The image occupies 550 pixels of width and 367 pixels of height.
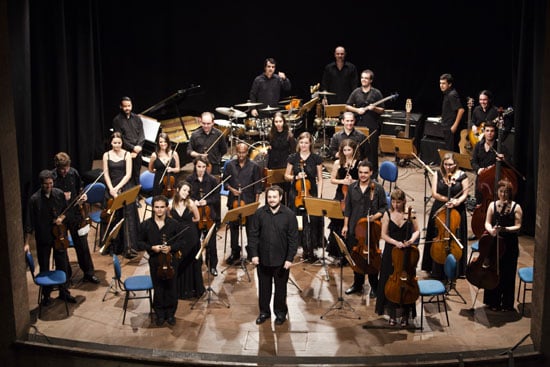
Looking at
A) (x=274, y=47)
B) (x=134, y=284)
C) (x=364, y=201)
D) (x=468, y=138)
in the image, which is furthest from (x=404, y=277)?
(x=274, y=47)

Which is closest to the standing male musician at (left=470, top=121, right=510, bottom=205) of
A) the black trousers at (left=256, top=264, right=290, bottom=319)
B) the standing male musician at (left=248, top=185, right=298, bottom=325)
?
the standing male musician at (left=248, top=185, right=298, bottom=325)

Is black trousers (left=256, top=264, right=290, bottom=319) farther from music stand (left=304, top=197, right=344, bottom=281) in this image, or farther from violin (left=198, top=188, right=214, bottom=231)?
violin (left=198, top=188, right=214, bottom=231)

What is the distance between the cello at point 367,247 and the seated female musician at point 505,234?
118 cm

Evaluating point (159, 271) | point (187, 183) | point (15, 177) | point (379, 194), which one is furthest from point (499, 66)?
point (15, 177)

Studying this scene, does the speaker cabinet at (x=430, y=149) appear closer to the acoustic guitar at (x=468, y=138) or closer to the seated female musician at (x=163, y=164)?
the acoustic guitar at (x=468, y=138)

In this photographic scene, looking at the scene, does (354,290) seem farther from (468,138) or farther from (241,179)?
(468,138)

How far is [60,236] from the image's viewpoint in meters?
9.17

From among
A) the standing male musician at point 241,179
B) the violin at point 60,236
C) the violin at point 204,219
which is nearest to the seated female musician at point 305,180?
the standing male musician at point 241,179

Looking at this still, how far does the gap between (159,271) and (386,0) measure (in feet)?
29.7

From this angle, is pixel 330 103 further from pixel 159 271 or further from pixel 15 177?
pixel 15 177

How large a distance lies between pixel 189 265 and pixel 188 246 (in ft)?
0.96

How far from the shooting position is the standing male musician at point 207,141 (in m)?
11.1

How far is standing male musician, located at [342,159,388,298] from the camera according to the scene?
9273mm

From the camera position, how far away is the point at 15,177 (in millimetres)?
7805
